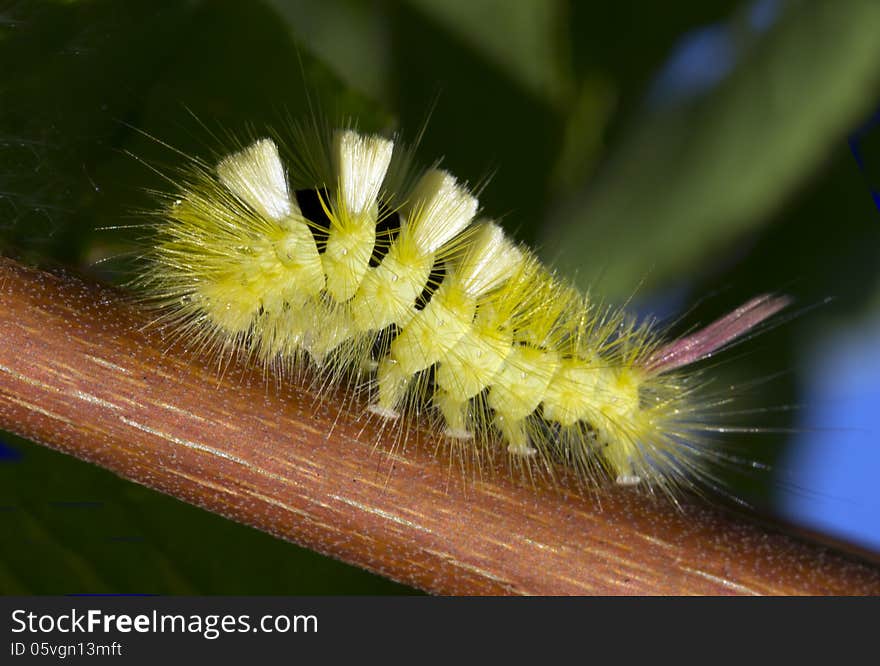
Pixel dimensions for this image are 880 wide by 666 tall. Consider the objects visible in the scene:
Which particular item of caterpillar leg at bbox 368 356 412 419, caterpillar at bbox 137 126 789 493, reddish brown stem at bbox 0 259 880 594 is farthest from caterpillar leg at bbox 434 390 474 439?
reddish brown stem at bbox 0 259 880 594

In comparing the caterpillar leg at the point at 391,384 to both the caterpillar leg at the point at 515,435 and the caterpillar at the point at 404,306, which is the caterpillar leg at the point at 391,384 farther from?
the caterpillar leg at the point at 515,435

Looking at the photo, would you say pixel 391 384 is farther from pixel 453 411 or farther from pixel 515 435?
pixel 515 435

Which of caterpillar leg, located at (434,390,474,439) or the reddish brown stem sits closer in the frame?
the reddish brown stem

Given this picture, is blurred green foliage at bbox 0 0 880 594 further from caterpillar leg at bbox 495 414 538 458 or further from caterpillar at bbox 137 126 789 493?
caterpillar leg at bbox 495 414 538 458

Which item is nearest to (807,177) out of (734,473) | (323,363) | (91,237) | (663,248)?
(663,248)

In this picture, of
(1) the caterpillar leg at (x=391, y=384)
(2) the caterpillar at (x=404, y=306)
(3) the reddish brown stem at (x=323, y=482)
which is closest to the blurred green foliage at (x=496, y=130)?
(2) the caterpillar at (x=404, y=306)
